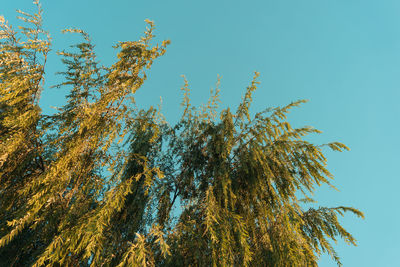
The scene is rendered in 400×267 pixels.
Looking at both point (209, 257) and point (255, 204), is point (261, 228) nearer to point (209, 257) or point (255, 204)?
point (255, 204)

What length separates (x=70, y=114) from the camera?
281 cm

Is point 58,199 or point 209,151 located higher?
point 209,151

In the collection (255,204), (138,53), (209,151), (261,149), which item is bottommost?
(255,204)

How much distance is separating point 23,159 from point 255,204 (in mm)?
2758

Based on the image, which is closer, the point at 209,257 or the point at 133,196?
the point at 209,257

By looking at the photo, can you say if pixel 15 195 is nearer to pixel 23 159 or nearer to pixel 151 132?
pixel 23 159

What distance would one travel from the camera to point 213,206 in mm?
2600

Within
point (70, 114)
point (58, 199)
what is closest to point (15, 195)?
point (58, 199)

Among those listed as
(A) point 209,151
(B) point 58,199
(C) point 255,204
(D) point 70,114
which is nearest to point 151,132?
(A) point 209,151

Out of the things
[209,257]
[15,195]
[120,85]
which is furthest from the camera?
[120,85]

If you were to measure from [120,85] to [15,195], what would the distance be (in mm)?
1689

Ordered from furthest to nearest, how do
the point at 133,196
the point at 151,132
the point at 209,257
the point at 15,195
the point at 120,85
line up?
1. the point at 151,132
2. the point at 133,196
3. the point at 120,85
4. the point at 15,195
5. the point at 209,257

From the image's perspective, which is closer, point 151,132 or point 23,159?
point 23,159

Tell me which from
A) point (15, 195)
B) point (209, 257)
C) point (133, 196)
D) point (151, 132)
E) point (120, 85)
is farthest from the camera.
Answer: point (151, 132)
